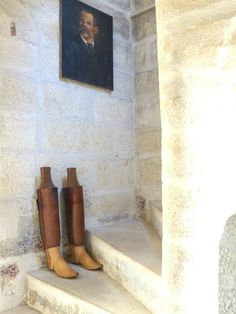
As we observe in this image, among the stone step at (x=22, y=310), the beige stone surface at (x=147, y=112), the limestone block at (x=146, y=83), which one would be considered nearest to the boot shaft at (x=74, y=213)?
the stone step at (x=22, y=310)

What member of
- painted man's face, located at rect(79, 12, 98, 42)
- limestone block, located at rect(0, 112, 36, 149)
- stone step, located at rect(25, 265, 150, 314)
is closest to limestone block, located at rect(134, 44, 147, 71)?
painted man's face, located at rect(79, 12, 98, 42)

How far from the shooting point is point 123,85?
2.20 m

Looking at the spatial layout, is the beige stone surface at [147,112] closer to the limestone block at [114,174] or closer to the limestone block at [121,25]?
the limestone block at [114,174]

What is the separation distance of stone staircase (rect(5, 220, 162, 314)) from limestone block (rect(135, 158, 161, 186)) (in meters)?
0.44

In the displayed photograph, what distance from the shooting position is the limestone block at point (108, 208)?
1.95 m

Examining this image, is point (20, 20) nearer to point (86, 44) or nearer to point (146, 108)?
point (86, 44)

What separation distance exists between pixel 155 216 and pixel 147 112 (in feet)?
2.22

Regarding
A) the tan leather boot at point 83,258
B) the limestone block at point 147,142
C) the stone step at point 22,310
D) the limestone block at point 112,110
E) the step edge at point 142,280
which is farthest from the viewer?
the limestone block at point 147,142

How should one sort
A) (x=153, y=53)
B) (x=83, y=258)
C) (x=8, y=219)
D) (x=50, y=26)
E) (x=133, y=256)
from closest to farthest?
(x=133, y=256) → (x=8, y=219) → (x=83, y=258) → (x=50, y=26) → (x=153, y=53)

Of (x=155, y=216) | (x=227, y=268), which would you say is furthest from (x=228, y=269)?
(x=155, y=216)

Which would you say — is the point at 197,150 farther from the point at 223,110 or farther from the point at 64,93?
the point at 64,93

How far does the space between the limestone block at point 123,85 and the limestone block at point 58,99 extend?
1.23 feet

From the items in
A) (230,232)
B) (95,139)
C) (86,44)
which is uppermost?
(86,44)

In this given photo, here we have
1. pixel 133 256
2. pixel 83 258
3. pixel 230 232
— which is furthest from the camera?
pixel 83 258
